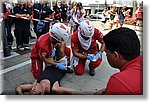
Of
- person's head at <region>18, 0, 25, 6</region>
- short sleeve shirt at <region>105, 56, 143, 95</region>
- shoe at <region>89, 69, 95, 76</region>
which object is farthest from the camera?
shoe at <region>89, 69, 95, 76</region>

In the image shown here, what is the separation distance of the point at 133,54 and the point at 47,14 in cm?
63

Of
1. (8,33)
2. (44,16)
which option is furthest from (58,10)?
(8,33)

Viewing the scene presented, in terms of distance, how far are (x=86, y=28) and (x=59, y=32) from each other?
0.19 meters

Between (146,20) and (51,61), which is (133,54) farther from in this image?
(51,61)

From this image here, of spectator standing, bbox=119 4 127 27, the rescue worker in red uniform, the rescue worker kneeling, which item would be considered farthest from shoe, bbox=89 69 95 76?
spectator standing, bbox=119 4 127 27

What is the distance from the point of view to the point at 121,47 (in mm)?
979

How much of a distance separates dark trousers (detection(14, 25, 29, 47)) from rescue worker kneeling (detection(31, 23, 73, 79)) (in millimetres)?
82

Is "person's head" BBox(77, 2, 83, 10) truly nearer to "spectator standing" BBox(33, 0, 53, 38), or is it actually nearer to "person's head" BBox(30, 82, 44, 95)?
"spectator standing" BBox(33, 0, 53, 38)

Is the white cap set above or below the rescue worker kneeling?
above

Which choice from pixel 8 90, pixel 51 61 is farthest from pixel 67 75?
pixel 8 90

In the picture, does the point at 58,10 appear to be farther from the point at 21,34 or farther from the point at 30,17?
the point at 21,34

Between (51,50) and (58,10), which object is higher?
(58,10)

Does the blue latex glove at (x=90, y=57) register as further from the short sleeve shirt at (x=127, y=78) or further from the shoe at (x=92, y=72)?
the short sleeve shirt at (x=127, y=78)

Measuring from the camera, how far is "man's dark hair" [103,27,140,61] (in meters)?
0.98
